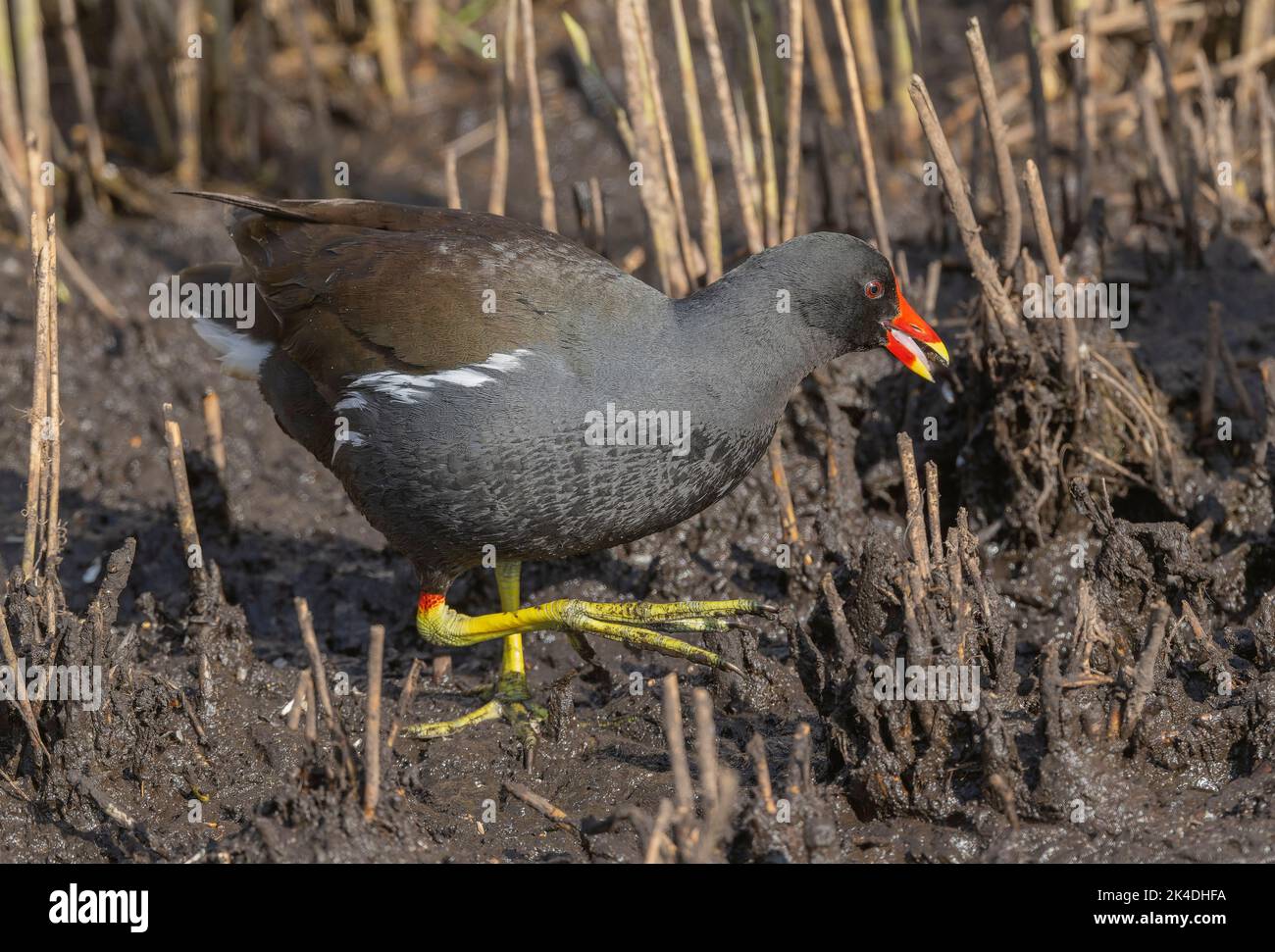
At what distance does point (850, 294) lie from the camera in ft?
13.5

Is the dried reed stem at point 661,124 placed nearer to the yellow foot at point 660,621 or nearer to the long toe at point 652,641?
the yellow foot at point 660,621

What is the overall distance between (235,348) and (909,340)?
2.05m

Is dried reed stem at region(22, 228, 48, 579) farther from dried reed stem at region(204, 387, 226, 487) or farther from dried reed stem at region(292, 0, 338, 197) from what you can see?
dried reed stem at region(292, 0, 338, 197)

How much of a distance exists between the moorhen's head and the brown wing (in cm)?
45

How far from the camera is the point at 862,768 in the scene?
3.62m

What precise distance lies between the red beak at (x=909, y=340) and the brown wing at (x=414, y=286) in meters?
0.69

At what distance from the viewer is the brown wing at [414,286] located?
4.03 metres

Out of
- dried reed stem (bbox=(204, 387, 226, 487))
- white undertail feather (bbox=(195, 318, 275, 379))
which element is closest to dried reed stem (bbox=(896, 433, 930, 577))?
white undertail feather (bbox=(195, 318, 275, 379))

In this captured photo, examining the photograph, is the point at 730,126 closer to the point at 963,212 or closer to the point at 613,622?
the point at 963,212

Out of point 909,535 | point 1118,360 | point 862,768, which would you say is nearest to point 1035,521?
point 1118,360

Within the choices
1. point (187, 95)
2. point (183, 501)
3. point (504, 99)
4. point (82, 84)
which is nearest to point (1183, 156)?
point (504, 99)

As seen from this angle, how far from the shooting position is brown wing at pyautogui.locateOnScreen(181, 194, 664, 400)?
403 centimetres

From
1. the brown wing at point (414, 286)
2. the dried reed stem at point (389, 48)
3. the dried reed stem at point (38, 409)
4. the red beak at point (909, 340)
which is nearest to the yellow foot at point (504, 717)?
the brown wing at point (414, 286)

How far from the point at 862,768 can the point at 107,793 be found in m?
1.94
